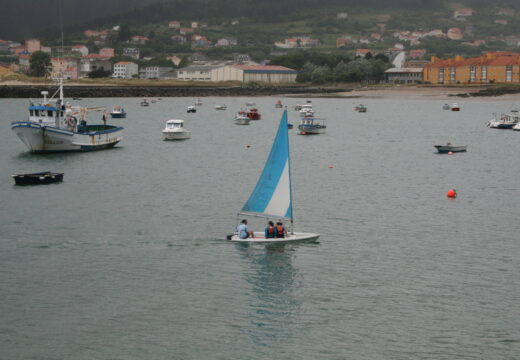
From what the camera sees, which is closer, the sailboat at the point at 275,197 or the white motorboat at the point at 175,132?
the sailboat at the point at 275,197

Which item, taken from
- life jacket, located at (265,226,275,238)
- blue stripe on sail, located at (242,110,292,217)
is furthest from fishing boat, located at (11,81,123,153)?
life jacket, located at (265,226,275,238)

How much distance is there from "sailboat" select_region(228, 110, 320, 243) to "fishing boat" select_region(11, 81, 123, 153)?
46.4 metres

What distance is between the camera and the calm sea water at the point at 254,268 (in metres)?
30.3


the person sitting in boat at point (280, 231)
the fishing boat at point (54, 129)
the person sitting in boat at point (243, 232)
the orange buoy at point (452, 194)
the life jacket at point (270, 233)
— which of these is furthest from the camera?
the fishing boat at point (54, 129)

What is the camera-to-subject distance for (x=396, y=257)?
42.0 metres

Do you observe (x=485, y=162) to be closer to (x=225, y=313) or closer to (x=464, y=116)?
(x=225, y=313)

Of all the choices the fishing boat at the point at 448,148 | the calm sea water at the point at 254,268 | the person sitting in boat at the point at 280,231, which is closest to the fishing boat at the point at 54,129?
the calm sea water at the point at 254,268

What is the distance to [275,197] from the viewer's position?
43.9m

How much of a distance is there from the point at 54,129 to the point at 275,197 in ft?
158

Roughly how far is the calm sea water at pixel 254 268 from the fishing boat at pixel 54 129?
24.8ft

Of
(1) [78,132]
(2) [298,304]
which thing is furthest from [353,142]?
(2) [298,304]

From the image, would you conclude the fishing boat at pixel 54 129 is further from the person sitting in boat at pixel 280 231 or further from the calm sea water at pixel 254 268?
the person sitting in boat at pixel 280 231

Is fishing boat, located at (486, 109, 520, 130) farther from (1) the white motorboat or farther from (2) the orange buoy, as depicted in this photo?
(2) the orange buoy

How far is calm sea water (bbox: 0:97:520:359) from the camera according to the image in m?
30.3
